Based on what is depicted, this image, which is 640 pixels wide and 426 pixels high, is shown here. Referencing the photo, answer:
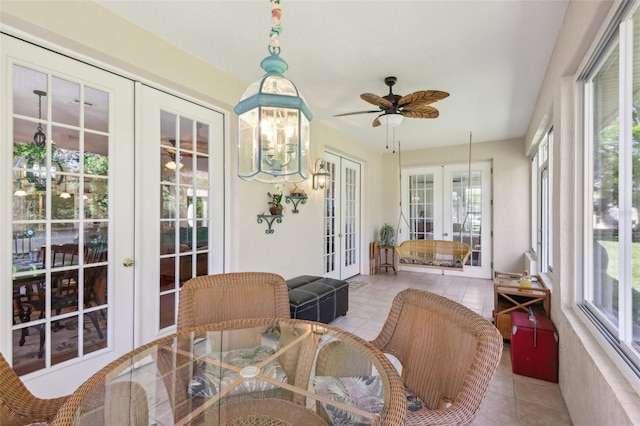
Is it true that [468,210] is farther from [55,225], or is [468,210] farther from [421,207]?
[55,225]

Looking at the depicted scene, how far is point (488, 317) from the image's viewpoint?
137 inches

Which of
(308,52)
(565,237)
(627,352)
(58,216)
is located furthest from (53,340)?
(565,237)

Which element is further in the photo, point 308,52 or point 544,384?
point 308,52

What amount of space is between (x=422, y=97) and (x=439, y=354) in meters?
2.08

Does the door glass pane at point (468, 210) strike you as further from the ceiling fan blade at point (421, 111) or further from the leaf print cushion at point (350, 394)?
the leaf print cushion at point (350, 394)

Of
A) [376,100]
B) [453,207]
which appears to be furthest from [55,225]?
[453,207]

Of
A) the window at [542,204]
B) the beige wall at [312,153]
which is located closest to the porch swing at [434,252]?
the window at [542,204]

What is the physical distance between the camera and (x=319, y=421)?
111 centimetres

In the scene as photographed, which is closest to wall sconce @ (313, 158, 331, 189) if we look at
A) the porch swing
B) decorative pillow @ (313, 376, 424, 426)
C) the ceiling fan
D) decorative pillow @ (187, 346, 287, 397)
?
the ceiling fan

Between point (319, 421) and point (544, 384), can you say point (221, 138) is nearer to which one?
point (319, 421)

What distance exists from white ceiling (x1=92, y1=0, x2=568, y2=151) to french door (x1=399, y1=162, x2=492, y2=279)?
2.32 m

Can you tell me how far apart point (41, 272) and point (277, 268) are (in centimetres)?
216

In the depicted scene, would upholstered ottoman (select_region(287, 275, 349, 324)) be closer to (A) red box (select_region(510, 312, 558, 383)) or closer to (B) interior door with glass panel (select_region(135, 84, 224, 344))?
(B) interior door with glass panel (select_region(135, 84, 224, 344))

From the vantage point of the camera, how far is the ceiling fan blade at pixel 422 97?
93.9 inches
